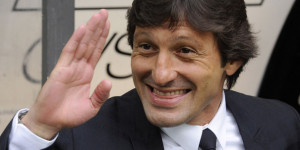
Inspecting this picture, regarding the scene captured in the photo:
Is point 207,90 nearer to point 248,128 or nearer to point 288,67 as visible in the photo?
point 248,128

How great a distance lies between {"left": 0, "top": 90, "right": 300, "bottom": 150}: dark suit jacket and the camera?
2206 millimetres

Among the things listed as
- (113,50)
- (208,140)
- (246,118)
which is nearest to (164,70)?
(208,140)

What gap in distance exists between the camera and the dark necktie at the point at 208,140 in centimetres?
232

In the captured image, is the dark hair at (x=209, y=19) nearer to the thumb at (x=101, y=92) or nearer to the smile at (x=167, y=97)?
the smile at (x=167, y=97)

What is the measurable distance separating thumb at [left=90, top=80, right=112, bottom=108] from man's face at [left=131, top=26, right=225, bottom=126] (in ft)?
0.87

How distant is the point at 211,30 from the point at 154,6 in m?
0.25

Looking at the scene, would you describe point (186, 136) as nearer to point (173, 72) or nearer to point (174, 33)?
point (173, 72)

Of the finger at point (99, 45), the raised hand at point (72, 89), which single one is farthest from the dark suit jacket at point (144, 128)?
the finger at point (99, 45)

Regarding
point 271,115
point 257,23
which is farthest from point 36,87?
point 257,23

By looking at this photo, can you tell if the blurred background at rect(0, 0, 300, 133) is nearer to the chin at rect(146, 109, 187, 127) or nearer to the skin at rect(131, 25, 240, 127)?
the skin at rect(131, 25, 240, 127)

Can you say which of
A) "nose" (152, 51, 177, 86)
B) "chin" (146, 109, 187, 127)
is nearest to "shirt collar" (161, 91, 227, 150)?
"chin" (146, 109, 187, 127)

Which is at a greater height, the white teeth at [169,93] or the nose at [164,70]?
the nose at [164,70]

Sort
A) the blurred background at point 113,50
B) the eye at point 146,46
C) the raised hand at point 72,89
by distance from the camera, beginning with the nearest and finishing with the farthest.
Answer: the raised hand at point 72,89 < the eye at point 146,46 < the blurred background at point 113,50

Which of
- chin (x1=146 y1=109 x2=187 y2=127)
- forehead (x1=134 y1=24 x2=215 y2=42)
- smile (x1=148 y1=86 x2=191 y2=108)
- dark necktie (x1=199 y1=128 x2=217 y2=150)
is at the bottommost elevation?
dark necktie (x1=199 y1=128 x2=217 y2=150)
